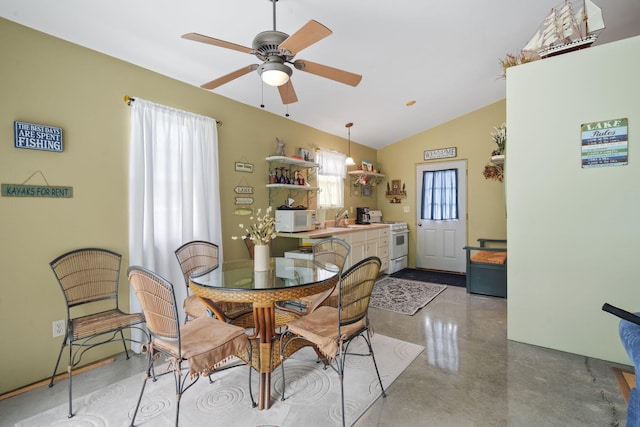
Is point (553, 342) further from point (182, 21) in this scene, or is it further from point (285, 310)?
point (182, 21)

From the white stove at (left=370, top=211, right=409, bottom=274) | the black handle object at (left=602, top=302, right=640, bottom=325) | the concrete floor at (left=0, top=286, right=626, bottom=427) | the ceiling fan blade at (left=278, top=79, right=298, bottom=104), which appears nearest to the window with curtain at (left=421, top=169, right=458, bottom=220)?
the white stove at (left=370, top=211, right=409, bottom=274)

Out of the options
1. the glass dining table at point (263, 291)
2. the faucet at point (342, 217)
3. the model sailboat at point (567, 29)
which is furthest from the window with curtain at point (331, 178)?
the model sailboat at point (567, 29)

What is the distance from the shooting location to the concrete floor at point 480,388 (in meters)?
1.80

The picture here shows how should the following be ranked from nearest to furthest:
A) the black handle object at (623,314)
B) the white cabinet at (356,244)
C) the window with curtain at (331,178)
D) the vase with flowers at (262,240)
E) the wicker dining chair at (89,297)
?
the black handle object at (623,314), the wicker dining chair at (89,297), the vase with flowers at (262,240), the white cabinet at (356,244), the window with curtain at (331,178)

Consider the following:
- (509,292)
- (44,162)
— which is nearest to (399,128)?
(509,292)

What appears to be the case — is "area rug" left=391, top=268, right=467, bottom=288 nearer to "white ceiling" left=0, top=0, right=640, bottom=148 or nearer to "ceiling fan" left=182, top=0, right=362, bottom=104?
"white ceiling" left=0, top=0, right=640, bottom=148

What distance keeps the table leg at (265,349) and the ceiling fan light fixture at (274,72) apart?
58.4 inches

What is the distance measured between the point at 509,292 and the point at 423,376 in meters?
1.28

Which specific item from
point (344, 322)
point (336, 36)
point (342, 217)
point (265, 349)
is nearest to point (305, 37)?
point (336, 36)

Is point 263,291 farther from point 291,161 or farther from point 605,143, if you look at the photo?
point 605,143

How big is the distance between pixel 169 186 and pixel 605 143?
150 inches

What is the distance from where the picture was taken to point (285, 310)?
248 cm

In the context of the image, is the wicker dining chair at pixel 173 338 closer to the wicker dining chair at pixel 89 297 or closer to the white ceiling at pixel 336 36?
the wicker dining chair at pixel 89 297

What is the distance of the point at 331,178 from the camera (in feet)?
17.1
